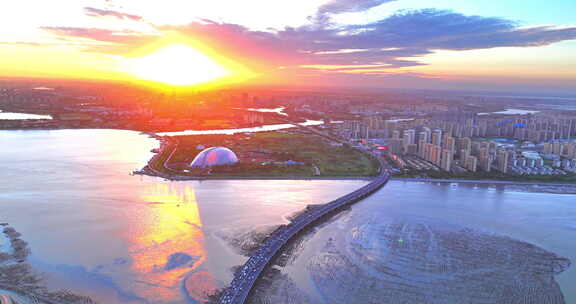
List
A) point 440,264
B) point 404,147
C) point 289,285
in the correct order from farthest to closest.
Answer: point 404,147 → point 440,264 → point 289,285

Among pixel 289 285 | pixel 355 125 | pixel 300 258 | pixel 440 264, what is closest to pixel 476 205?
pixel 440 264

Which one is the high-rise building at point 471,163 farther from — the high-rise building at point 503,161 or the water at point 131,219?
the water at point 131,219

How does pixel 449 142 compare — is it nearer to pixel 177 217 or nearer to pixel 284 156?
pixel 284 156

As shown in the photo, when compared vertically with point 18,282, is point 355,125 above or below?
above

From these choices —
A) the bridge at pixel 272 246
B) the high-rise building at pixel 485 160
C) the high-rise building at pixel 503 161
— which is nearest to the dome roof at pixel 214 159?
the bridge at pixel 272 246

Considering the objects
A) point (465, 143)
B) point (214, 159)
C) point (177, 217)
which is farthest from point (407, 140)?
point (177, 217)

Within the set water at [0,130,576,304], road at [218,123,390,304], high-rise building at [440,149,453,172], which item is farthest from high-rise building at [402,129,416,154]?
road at [218,123,390,304]

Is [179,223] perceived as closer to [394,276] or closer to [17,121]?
[394,276]
